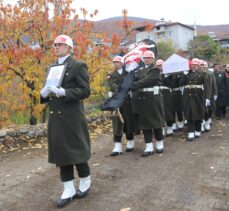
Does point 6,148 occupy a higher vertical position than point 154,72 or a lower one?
lower

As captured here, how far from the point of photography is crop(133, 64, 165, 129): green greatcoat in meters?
7.60

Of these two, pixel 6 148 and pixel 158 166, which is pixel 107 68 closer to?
pixel 6 148

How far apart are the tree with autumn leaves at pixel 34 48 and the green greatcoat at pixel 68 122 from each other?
5.85m

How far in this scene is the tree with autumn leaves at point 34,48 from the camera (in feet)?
36.3

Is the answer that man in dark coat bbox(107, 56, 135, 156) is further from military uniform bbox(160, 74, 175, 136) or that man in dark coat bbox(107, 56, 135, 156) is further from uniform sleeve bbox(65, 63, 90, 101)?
uniform sleeve bbox(65, 63, 90, 101)

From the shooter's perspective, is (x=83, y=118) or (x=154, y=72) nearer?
(x=83, y=118)

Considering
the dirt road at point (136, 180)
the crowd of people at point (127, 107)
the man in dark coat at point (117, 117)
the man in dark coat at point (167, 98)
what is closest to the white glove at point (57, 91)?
the crowd of people at point (127, 107)

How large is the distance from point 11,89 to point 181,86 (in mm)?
5009

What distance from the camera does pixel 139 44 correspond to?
9.17m

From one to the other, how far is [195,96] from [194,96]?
23mm

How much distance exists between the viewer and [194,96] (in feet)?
30.6

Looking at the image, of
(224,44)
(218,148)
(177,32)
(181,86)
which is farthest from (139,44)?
(224,44)

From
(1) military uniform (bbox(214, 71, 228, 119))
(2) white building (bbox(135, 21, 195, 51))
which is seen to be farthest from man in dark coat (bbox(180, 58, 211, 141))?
(2) white building (bbox(135, 21, 195, 51))

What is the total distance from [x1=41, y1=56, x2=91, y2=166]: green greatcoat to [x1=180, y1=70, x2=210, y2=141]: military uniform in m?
4.62
